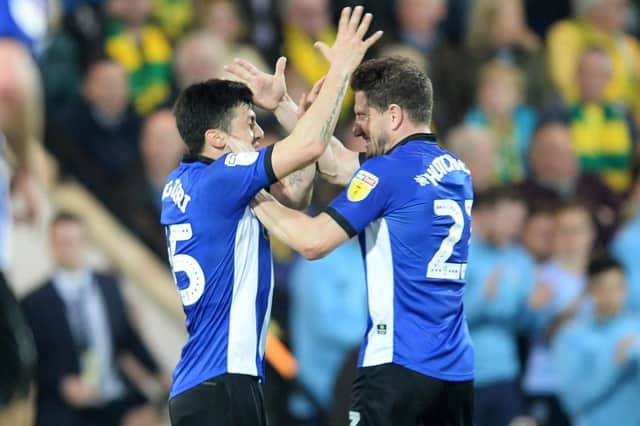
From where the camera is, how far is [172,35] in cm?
1276

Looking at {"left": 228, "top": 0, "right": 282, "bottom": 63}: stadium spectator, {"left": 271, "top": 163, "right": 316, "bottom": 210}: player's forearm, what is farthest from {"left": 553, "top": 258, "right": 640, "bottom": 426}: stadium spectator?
{"left": 271, "top": 163, "right": 316, "bottom": 210}: player's forearm

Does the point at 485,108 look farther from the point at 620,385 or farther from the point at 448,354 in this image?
the point at 448,354

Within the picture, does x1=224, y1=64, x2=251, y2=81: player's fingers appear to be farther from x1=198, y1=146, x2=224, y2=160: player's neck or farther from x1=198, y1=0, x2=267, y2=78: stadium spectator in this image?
x1=198, y1=0, x2=267, y2=78: stadium spectator

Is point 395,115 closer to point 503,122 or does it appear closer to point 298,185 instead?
point 298,185

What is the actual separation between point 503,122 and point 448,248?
20.5ft

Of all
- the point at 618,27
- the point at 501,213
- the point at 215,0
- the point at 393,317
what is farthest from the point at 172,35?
the point at 393,317

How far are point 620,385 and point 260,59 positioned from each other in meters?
4.12

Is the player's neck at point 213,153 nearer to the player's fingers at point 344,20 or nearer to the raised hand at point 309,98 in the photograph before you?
the raised hand at point 309,98

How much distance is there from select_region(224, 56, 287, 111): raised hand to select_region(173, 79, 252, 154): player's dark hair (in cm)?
36

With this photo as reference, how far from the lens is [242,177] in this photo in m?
6.58

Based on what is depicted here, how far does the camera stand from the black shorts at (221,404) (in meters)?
6.50

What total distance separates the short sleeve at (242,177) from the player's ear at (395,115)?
0.67 m

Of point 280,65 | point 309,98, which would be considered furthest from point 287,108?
point 280,65

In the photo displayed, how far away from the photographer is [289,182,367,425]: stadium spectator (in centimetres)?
1055
